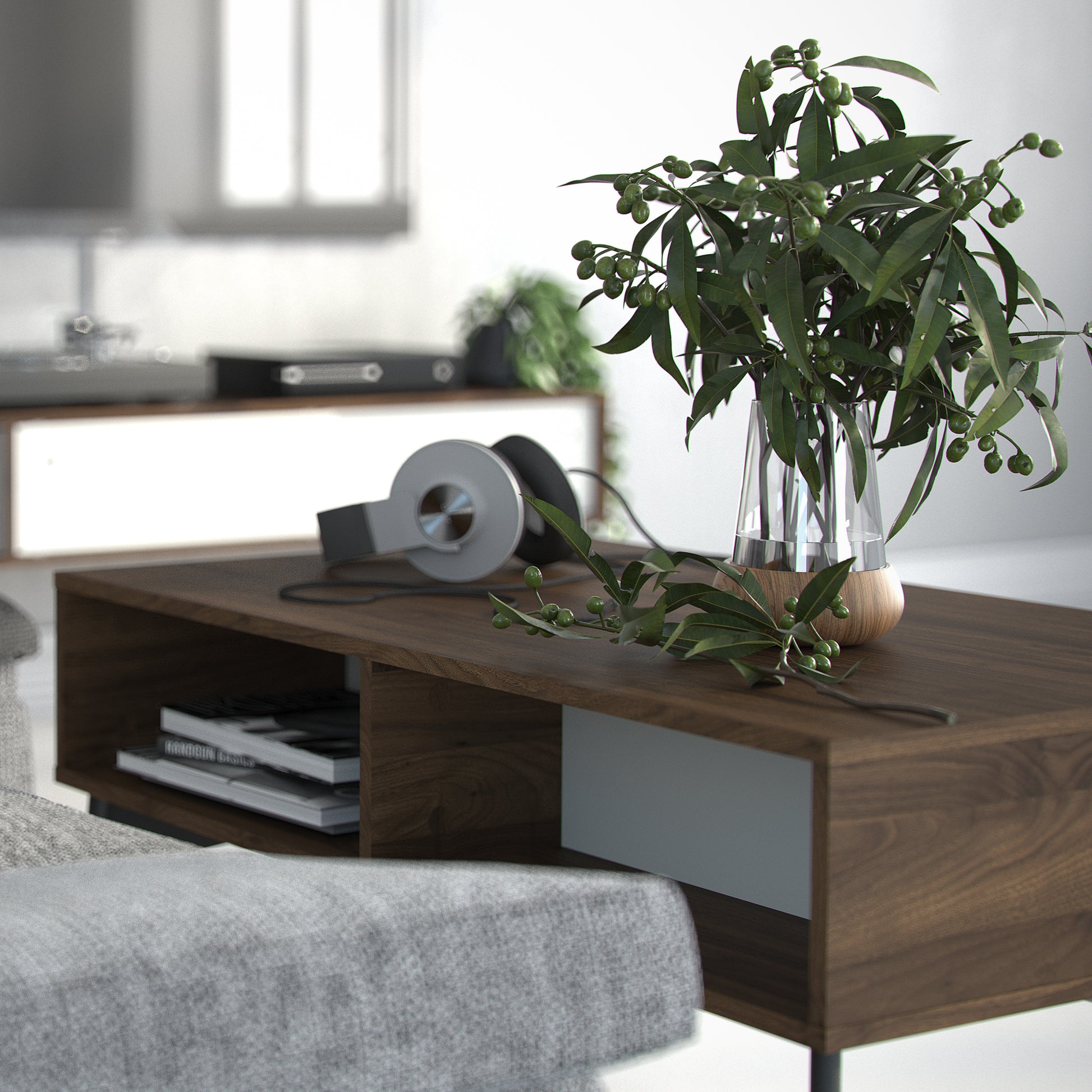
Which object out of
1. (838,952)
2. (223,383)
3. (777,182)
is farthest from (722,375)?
(223,383)

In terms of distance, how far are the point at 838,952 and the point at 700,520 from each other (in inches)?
149

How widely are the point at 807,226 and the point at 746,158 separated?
181 mm

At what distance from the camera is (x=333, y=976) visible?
2.35 feet

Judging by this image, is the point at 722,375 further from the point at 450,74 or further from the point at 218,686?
the point at 450,74

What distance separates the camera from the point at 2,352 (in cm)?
369

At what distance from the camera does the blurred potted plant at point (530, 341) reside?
404 centimetres

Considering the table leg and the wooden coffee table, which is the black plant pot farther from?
the table leg

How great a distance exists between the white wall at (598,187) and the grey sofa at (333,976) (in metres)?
3.37

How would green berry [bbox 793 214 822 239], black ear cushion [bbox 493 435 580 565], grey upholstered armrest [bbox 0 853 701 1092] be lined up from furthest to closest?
black ear cushion [bbox 493 435 580 565] < green berry [bbox 793 214 822 239] < grey upholstered armrest [bbox 0 853 701 1092]

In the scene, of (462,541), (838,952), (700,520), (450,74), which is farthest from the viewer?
(700,520)

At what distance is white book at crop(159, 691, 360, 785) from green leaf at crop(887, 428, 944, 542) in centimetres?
55

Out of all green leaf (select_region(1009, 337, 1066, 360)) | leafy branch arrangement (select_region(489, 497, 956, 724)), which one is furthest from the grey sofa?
green leaf (select_region(1009, 337, 1066, 360))

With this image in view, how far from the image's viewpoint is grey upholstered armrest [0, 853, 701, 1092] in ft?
2.22

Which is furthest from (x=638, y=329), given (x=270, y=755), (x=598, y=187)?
(x=598, y=187)
